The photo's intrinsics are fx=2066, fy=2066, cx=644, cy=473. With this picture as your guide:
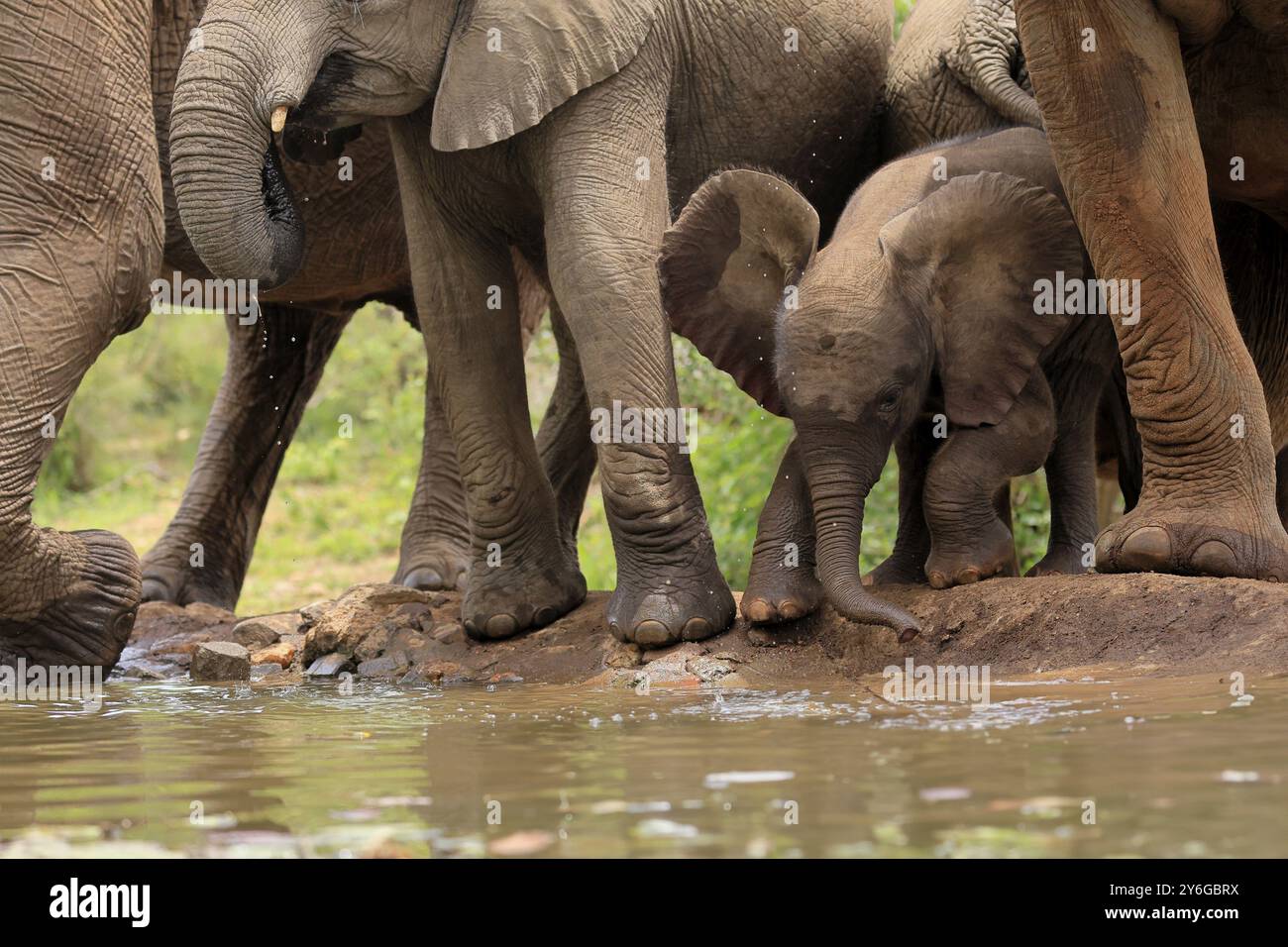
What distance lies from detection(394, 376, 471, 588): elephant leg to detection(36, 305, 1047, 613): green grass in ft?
5.27

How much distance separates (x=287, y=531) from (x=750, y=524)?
209 inches

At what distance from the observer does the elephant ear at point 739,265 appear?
5637mm

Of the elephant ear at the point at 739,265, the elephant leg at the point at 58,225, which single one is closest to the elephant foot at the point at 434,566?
the elephant leg at the point at 58,225

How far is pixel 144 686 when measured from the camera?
19.3 ft

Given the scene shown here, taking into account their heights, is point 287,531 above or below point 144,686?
above

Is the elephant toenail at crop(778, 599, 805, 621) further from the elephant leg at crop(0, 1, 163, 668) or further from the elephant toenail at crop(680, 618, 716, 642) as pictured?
the elephant leg at crop(0, 1, 163, 668)

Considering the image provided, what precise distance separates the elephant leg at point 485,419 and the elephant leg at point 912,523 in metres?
0.96

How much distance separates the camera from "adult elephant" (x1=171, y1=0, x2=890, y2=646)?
543 centimetres

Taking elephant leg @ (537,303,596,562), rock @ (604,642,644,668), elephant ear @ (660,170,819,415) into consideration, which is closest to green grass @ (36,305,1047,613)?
elephant leg @ (537,303,596,562)

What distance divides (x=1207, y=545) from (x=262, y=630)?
10.2ft

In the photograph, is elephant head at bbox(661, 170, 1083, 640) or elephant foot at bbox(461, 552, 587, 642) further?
elephant foot at bbox(461, 552, 587, 642)

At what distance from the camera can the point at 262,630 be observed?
6680 millimetres
